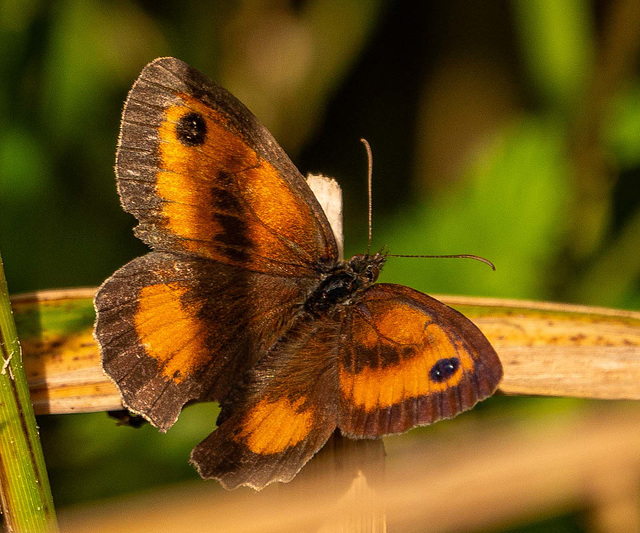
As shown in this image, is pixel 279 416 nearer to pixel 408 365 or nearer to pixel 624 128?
pixel 408 365

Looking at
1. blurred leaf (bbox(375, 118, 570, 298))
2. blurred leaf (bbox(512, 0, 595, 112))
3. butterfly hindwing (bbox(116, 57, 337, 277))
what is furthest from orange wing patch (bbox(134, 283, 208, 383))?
blurred leaf (bbox(512, 0, 595, 112))

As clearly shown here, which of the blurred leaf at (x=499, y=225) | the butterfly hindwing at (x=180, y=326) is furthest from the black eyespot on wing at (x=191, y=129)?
the blurred leaf at (x=499, y=225)

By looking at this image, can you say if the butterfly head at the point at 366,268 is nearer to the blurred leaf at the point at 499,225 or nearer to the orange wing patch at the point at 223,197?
the orange wing patch at the point at 223,197

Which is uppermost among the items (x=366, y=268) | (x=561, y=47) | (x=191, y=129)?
(x=561, y=47)

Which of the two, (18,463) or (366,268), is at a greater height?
(366,268)

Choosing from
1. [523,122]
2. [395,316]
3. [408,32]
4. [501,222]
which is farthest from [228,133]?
[408,32]

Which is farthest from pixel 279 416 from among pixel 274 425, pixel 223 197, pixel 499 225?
pixel 499 225

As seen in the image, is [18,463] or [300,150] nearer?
[18,463]
